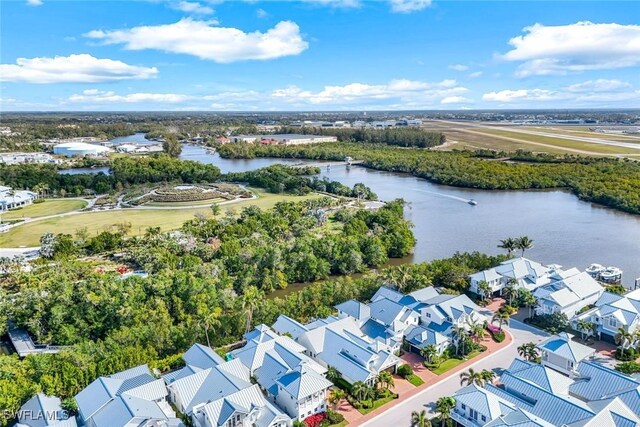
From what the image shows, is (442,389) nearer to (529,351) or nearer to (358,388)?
(358,388)

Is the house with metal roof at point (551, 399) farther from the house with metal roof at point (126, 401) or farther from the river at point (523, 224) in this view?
the river at point (523, 224)

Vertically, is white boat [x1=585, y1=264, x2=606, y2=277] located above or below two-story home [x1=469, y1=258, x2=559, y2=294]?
below

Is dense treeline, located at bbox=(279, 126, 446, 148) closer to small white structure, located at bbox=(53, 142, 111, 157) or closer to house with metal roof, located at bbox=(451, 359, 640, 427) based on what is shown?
small white structure, located at bbox=(53, 142, 111, 157)

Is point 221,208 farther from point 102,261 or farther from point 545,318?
point 545,318

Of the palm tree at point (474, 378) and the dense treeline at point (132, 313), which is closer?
the palm tree at point (474, 378)

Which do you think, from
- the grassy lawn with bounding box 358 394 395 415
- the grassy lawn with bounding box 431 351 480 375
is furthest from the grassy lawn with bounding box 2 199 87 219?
the grassy lawn with bounding box 431 351 480 375

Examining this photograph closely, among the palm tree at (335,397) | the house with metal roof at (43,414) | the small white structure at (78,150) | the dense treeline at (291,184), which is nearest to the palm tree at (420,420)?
the palm tree at (335,397)

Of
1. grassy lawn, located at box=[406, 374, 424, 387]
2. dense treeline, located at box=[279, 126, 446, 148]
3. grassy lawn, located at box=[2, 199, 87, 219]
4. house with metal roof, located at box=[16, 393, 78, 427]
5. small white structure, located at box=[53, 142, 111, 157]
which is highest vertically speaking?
dense treeline, located at box=[279, 126, 446, 148]
